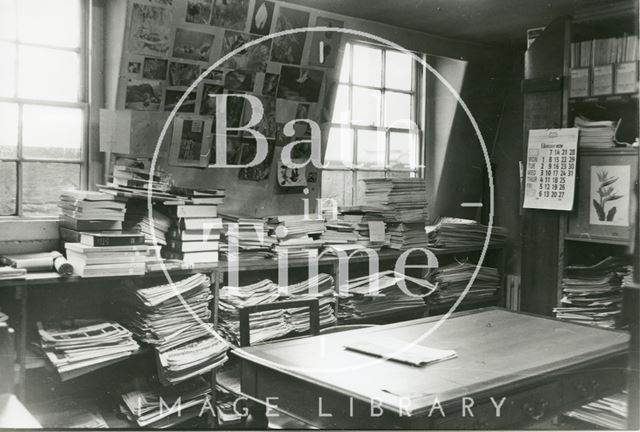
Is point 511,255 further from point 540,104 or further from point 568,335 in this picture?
point 568,335

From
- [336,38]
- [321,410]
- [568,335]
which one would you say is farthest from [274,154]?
[321,410]

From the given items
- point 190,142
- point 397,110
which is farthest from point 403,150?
point 190,142

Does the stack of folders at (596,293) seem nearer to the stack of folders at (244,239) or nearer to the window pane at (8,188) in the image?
the stack of folders at (244,239)

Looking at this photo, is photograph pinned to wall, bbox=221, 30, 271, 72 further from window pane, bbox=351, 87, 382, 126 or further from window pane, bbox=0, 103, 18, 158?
window pane, bbox=0, 103, 18, 158

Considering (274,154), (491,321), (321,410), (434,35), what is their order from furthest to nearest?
(434,35), (274,154), (491,321), (321,410)

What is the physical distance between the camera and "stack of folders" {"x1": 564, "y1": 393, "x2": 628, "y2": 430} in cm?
311

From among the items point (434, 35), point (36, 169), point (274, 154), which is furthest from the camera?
point (434, 35)

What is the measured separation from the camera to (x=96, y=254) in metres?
3.04

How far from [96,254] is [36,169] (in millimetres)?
671

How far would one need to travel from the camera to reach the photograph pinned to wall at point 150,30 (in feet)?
11.1

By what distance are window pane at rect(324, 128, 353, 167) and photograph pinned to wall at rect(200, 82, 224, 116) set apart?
2.68ft

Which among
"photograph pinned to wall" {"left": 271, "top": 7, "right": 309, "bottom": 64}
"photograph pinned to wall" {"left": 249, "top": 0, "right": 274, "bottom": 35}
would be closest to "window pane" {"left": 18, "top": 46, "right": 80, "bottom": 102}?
"photograph pinned to wall" {"left": 249, "top": 0, "right": 274, "bottom": 35}

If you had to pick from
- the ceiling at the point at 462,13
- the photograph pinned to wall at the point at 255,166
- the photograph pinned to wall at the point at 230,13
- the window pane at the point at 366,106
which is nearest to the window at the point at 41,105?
the photograph pinned to wall at the point at 230,13

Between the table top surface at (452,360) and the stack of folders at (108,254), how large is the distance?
3.47ft
